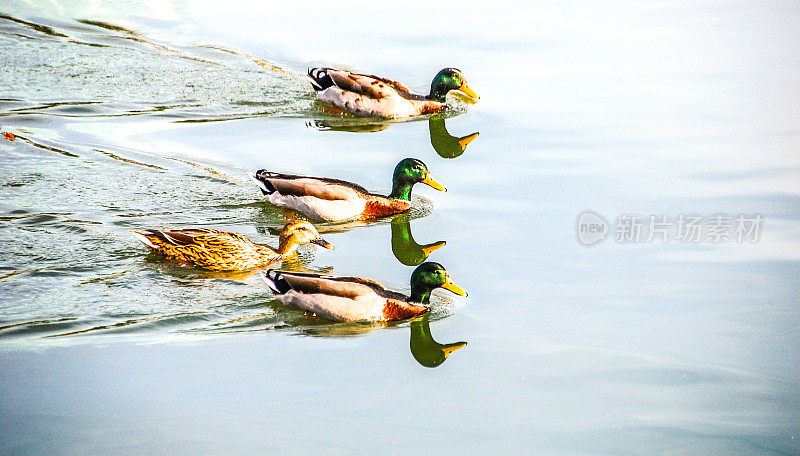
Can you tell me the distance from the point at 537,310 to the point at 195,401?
2698mm

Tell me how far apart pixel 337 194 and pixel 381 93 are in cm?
355

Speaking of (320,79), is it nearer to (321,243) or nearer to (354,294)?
(321,243)

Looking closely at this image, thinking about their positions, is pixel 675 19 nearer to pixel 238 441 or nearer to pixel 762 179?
pixel 762 179

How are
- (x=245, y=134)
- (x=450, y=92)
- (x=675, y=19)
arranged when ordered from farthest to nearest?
(x=675, y=19), (x=450, y=92), (x=245, y=134)

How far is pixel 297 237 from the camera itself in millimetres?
9164

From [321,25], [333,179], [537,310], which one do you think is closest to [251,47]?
[321,25]

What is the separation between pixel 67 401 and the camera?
6.74 m

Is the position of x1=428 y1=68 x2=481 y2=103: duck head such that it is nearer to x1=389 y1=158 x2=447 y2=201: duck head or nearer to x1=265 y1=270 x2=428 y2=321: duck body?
x1=389 y1=158 x2=447 y2=201: duck head

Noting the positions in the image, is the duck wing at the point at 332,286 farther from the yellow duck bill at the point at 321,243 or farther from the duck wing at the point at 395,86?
the duck wing at the point at 395,86

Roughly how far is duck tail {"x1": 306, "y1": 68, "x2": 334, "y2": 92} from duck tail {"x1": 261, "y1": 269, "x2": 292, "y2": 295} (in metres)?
5.90

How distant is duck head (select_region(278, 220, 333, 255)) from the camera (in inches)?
360

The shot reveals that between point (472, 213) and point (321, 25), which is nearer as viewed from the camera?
point (472, 213)

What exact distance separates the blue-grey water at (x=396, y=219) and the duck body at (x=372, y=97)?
24 cm

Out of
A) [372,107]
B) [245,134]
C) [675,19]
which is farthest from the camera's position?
[675,19]
